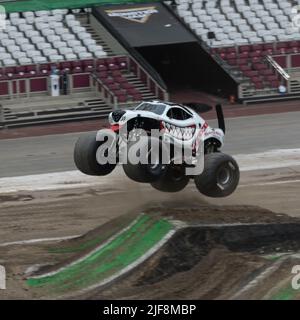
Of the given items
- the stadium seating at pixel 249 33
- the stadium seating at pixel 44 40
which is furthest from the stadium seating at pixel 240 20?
the stadium seating at pixel 44 40

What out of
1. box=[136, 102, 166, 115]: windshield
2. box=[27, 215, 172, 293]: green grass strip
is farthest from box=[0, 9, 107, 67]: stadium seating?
box=[27, 215, 172, 293]: green grass strip

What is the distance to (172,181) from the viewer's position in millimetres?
19656

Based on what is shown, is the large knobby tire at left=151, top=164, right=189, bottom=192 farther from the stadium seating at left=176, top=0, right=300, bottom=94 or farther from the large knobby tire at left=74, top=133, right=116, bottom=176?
the stadium seating at left=176, top=0, right=300, bottom=94

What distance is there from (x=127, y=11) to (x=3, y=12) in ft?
16.9

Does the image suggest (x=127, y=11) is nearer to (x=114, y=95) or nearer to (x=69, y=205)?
(x=114, y=95)

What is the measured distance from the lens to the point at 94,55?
112ft

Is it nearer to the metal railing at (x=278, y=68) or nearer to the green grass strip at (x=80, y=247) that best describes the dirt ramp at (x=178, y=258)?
the green grass strip at (x=80, y=247)

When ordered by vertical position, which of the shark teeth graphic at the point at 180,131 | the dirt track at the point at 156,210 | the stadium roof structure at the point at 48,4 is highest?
the shark teeth graphic at the point at 180,131

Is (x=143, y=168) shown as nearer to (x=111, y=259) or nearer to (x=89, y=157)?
(x=89, y=157)

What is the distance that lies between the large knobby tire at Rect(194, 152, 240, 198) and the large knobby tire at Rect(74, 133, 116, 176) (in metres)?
1.91

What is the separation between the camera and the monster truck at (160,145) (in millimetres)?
17391

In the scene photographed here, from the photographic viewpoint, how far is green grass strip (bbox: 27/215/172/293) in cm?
1467

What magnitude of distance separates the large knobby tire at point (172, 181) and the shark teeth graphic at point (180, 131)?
35.2 inches
